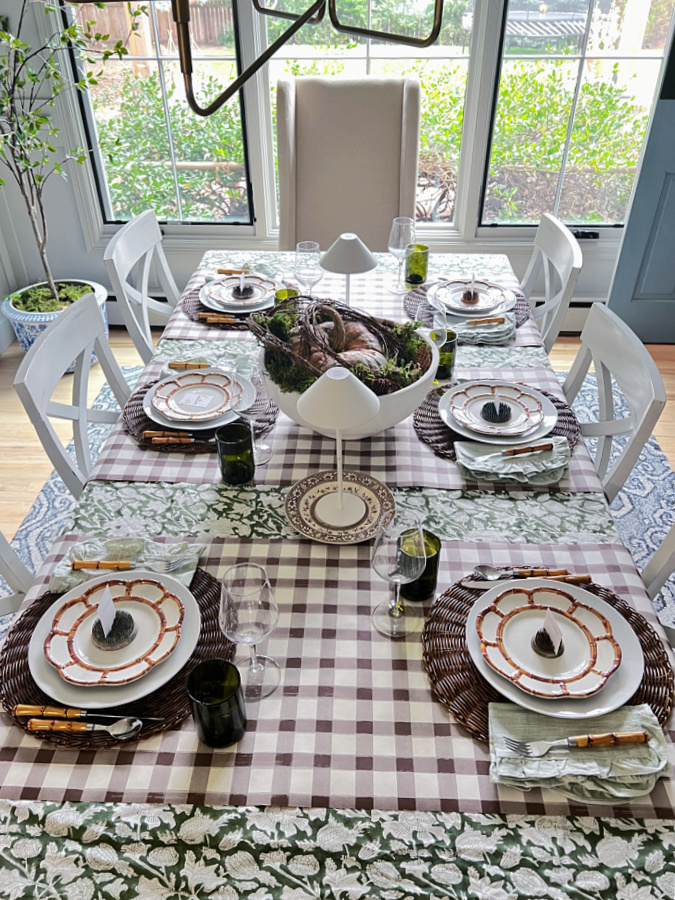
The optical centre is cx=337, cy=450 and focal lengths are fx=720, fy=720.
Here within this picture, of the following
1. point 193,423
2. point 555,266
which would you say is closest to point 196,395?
point 193,423

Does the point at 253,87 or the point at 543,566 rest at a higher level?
the point at 253,87

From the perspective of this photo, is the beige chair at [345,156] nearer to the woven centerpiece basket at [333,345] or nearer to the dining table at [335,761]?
the woven centerpiece basket at [333,345]

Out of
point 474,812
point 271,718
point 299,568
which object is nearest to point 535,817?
point 474,812

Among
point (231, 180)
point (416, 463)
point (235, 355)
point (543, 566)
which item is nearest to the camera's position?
point (543, 566)

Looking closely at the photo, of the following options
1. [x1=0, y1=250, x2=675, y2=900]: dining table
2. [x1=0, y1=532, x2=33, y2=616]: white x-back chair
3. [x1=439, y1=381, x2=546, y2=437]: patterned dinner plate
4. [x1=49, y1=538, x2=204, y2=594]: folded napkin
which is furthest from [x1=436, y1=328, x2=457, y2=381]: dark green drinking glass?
[x1=0, y1=532, x2=33, y2=616]: white x-back chair

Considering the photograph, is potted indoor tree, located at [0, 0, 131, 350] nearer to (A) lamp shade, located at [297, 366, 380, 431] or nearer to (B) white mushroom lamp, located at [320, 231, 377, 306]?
(B) white mushroom lamp, located at [320, 231, 377, 306]

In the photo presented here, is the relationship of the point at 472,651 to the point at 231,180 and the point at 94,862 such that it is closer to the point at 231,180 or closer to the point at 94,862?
the point at 94,862

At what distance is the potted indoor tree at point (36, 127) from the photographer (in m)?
2.61

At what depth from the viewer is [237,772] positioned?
2.91 ft

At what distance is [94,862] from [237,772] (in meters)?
0.18

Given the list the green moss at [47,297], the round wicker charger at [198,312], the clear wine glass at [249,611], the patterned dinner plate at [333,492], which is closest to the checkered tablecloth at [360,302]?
the round wicker charger at [198,312]

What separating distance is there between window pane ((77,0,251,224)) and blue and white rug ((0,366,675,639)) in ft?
4.08

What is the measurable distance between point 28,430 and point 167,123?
1.44 metres

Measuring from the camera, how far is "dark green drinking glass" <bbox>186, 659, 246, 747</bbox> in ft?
2.88
